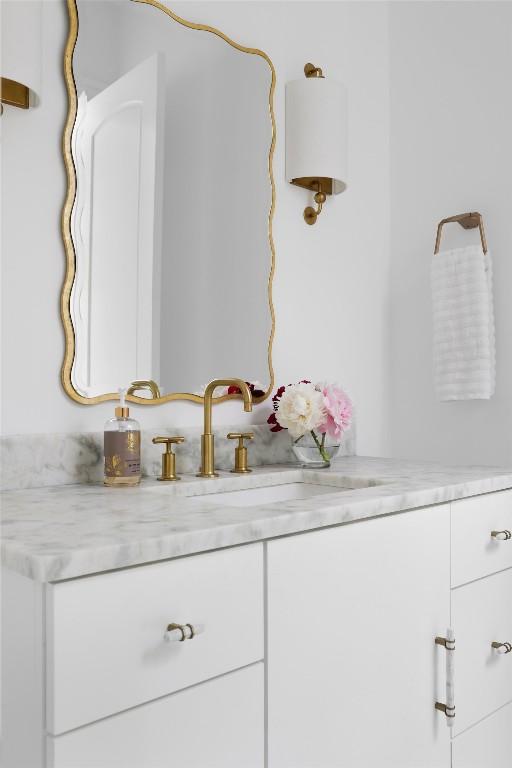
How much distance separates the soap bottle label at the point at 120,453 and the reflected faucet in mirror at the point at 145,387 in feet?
0.62

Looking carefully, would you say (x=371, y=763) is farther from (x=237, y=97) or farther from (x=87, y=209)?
(x=237, y=97)

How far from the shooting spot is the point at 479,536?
1.52 meters

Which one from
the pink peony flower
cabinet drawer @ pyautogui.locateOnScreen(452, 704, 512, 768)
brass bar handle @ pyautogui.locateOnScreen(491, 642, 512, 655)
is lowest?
cabinet drawer @ pyautogui.locateOnScreen(452, 704, 512, 768)

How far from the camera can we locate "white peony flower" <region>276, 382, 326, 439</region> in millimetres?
1672

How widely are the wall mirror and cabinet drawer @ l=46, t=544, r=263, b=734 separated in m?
0.64

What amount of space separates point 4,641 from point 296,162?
148 centimetres

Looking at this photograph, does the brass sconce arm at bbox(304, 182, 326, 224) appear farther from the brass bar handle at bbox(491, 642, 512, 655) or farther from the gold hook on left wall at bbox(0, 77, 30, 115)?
the brass bar handle at bbox(491, 642, 512, 655)

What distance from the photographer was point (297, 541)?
1113mm

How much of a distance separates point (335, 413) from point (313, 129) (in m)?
0.82

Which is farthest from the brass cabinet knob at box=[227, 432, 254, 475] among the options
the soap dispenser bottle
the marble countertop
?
the soap dispenser bottle

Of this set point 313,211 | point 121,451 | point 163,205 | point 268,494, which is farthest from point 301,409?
point 313,211

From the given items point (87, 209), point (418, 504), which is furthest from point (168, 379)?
point (418, 504)

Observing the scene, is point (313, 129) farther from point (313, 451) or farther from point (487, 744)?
point (487, 744)

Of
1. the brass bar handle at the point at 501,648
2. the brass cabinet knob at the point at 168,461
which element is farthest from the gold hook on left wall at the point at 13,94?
the brass bar handle at the point at 501,648
